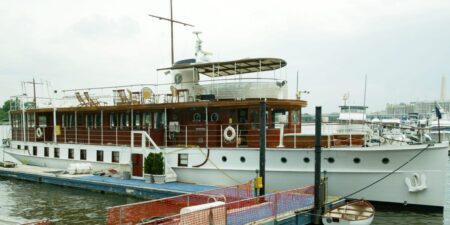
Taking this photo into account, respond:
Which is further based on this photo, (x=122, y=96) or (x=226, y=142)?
(x=122, y=96)

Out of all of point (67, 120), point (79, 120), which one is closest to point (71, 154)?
point (79, 120)

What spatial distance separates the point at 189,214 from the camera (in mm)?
10844

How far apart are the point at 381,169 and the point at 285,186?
3.81m

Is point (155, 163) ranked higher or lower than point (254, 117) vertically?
lower

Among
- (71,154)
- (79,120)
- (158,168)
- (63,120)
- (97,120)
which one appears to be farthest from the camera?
(63,120)

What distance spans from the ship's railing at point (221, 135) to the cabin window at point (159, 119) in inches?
3.7

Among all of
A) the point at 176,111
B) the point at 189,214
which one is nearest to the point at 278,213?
the point at 189,214

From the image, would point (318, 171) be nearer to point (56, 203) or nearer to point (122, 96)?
point (56, 203)

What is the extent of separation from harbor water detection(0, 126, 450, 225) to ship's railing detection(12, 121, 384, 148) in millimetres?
3176

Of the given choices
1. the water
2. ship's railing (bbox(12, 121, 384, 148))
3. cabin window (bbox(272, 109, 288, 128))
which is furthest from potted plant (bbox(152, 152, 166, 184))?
cabin window (bbox(272, 109, 288, 128))

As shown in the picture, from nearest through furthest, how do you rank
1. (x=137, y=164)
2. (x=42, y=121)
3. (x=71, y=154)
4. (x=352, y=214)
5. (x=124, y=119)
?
(x=352, y=214)
(x=137, y=164)
(x=124, y=119)
(x=71, y=154)
(x=42, y=121)

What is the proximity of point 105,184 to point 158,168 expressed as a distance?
285 cm

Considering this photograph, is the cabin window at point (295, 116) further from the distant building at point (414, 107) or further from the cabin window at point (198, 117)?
the distant building at point (414, 107)

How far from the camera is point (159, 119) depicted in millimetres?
21984
